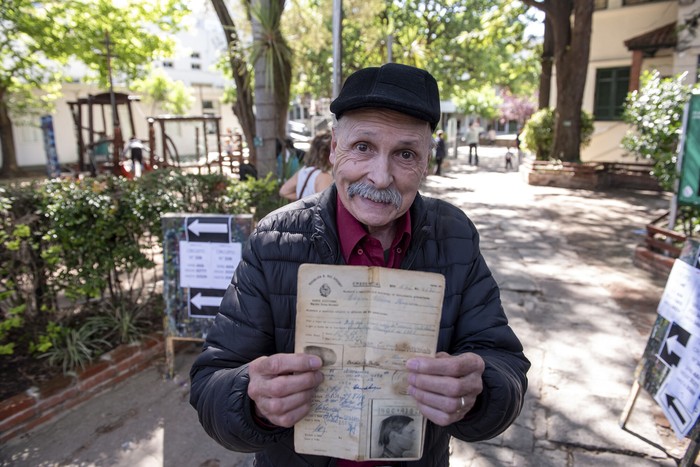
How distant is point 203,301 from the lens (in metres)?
3.96

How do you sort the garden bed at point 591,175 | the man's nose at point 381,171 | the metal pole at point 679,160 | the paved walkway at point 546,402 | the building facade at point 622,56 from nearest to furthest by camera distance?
the man's nose at point 381,171 < the paved walkway at point 546,402 < the metal pole at point 679,160 < the garden bed at point 591,175 < the building facade at point 622,56

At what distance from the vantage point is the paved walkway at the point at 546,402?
3180 millimetres

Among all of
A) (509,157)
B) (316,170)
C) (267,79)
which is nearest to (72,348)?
(316,170)

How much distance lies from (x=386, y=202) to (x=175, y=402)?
302cm

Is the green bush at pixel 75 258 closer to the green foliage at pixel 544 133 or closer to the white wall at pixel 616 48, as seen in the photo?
the green foliage at pixel 544 133

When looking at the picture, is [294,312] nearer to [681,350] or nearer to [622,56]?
[681,350]

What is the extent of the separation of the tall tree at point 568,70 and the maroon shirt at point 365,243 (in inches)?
590

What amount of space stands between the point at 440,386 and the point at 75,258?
3710 mm

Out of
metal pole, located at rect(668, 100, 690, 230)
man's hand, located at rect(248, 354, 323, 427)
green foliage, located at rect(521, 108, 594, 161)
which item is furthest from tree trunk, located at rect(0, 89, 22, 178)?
man's hand, located at rect(248, 354, 323, 427)

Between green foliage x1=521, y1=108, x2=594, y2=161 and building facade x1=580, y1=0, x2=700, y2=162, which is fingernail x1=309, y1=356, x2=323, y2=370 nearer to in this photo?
green foliage x1=521, y1=108, x2=594, y2=161

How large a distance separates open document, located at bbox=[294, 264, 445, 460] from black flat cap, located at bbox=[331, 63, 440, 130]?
Answer: 1.70 ft

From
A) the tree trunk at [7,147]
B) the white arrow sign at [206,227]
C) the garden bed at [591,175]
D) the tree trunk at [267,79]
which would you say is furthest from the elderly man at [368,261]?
the tree trunk at [7,147]

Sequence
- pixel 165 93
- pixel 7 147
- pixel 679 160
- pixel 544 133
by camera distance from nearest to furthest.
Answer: pixel 679 160 → pixel 544 133 → pixel 7 147 → pixel 165 93

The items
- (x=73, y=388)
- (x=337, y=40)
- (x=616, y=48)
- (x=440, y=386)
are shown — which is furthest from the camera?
(x=616, y=48)
